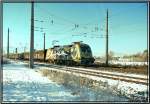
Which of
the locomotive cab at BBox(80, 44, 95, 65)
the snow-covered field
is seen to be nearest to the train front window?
the locomotive cab at BBox(80, 44, 95, 65)

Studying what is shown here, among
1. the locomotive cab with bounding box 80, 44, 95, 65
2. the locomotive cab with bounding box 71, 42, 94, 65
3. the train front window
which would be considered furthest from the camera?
the locomotive cab with bounding box 71, 42, 94, 65

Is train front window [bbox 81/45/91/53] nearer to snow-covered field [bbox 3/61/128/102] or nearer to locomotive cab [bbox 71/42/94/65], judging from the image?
locomotive cab [bbox 71/42/94/65]

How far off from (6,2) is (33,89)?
3.12 m

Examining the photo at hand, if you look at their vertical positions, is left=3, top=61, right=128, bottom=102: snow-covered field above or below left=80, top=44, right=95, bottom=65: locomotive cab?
below

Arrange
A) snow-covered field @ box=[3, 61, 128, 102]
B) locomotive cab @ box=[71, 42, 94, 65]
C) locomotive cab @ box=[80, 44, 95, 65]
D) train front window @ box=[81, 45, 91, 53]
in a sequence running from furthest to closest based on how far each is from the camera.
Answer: locomotive cab @ box=[71, 42, 94, 65] → locomotive cab @ box=[80, 44, 95, 65] → train front window @ box=[81, 45, 91, 53] → snow-covered field @ box=[3, 61, 128, 102]

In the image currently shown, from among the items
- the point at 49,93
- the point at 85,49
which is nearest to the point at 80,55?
the point at 85,49

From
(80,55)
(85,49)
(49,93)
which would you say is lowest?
(49,93)

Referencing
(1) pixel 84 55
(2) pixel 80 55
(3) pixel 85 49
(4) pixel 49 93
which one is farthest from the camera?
(2) pixel 80 55

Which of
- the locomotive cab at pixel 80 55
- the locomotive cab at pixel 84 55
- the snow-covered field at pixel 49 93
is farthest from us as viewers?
the locomotive cab at pixel 80 55

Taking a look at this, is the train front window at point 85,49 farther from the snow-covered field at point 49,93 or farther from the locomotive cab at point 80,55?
the snow-covered field at point 49,93

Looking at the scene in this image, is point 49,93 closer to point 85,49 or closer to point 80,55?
point 85,49

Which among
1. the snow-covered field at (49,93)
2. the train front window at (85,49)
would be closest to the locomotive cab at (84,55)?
the train front window at (85,49)

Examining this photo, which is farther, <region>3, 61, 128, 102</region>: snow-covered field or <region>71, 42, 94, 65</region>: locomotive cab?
<region>71, 42, 94, 65</region>: locomotive cab

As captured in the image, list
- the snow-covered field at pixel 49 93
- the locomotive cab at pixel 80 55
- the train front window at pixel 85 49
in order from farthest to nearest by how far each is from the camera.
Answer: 1. the locomotive cab at pixel 80 55
2. the train front window at pixel 85 49
3. the snow-covered field at pixel 49 93
